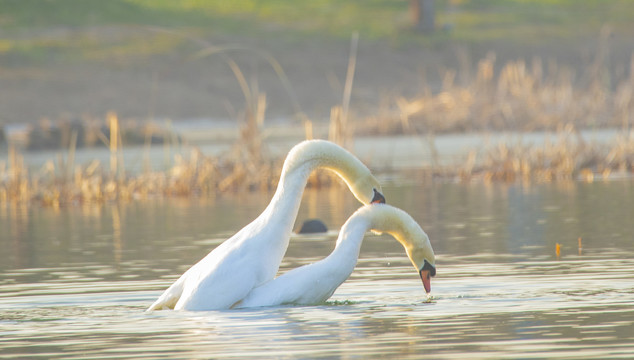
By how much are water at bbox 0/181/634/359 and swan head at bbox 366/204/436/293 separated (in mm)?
201

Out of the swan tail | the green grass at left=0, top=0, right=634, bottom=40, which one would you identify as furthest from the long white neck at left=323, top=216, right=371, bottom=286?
the green grass at left=0, top=0, right=634, bottom=40

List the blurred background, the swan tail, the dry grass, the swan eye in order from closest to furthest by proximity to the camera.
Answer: the swan tail, the swan eye, the dry grass, the blurred background

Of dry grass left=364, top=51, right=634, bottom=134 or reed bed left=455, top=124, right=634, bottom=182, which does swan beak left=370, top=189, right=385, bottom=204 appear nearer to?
reed bed left=455, top=124, right=634, bottom=182

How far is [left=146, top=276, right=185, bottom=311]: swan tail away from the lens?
8.84 meters

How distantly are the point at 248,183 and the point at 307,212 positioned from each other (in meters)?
3.26

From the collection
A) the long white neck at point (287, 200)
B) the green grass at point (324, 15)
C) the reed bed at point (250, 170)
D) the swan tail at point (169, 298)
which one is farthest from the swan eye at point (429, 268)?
the green grass at point (324, 15)

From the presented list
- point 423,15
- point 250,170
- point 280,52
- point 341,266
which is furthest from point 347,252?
point 423,15

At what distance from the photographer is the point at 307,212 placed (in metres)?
16.5

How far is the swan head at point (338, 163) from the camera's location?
30.0 feet

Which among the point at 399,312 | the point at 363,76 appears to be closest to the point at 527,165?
the point at 399,312

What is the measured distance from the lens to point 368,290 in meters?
9.64

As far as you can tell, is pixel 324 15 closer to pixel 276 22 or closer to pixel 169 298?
pixel 276 22

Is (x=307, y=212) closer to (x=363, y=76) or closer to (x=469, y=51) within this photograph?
(x=363, y=76)

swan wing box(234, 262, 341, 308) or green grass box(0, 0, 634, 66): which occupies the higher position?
green grass box(0, 0, 634, 66)
